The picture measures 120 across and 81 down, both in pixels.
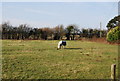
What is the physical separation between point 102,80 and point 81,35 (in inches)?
1895

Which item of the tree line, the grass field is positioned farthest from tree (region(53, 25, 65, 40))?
the grass field

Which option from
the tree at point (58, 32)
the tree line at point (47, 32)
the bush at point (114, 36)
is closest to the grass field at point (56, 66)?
the bush at point (114, 36)

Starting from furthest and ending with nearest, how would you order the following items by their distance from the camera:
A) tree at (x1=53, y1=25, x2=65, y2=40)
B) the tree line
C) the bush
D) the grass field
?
tree at (x1=53, y1=25, x2=65, y2=40), the tree line, the bush, the grass field

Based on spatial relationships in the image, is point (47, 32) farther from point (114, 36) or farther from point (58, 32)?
point (114, 36)

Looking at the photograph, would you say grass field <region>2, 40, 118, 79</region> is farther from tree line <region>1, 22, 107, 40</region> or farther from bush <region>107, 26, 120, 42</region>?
tree line <region>1, 22, 107, 40</region>

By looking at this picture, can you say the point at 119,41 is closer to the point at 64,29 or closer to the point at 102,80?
the point at 102,80

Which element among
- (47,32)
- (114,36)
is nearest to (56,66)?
(114,36)

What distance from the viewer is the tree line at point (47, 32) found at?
46763 mm

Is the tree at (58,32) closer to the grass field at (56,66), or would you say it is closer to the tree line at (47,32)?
the tree line at (47,32)

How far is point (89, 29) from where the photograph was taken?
52625 millimetres

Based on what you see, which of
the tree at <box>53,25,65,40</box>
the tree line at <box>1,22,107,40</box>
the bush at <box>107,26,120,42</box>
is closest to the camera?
the bush at <box>107,26,120,42</box>

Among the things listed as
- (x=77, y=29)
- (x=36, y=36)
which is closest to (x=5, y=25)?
(x=36, y=36)

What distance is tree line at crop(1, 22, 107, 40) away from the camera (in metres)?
46.8

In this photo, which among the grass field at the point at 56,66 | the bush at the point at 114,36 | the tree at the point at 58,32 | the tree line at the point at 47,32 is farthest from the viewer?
the tree at the point at 58,32
